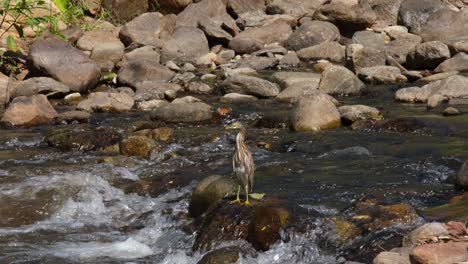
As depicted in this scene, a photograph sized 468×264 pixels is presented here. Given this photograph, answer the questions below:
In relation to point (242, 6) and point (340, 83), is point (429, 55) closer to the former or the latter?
point (340, 83)

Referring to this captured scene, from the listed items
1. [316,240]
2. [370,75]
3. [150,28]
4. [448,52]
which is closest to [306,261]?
[316,240]

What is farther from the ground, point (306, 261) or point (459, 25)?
point (306, 261)

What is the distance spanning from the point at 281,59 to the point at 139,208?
9.20 metres

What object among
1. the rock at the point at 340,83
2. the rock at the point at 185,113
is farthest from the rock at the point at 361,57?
the rock at the point at 185,113

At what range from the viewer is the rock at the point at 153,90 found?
45.1ft

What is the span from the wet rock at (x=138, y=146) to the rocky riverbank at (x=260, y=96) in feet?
0.05

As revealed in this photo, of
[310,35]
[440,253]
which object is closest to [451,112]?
[440,253]

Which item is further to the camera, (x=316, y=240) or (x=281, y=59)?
(x=281, y=59)

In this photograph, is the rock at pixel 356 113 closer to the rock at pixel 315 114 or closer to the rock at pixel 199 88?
the rock at pixel 315 114

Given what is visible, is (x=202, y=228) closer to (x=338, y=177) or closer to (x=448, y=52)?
(x=338, y=177)

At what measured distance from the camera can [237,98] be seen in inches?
522

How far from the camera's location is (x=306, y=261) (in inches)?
245

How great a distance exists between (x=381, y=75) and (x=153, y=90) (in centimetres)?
390

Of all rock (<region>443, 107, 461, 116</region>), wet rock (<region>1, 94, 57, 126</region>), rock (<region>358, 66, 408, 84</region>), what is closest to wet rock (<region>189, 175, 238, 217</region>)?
rock (<region>443, 107, 461, 116</region>)
